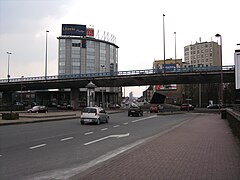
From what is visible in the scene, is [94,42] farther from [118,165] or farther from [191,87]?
[118,165]

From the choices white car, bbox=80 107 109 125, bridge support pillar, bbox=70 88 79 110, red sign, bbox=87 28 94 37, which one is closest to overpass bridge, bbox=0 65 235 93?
bridge support pillar, bbox=70 88 79 110

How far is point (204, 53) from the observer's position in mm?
151875

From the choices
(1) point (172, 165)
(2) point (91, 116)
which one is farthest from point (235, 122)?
(2) point (91, 116)

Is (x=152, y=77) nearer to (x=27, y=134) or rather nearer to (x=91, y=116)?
(x=91, y=116)

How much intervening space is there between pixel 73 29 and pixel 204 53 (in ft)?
236

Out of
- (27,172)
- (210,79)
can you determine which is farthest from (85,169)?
(210,79)

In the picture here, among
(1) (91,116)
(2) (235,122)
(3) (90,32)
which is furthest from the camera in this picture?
(3) (90,32)

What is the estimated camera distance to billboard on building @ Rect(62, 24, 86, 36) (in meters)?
117

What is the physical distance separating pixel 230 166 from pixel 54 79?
218 ft

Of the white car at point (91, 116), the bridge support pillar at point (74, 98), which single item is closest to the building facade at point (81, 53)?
the bridge support pillar at point (74, 98)

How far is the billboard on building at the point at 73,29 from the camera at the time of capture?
117 metres

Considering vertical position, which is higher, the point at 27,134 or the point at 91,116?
the point at 91,116

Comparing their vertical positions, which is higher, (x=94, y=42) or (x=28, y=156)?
(x=94, y=42)

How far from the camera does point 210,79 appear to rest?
57.5 meters
